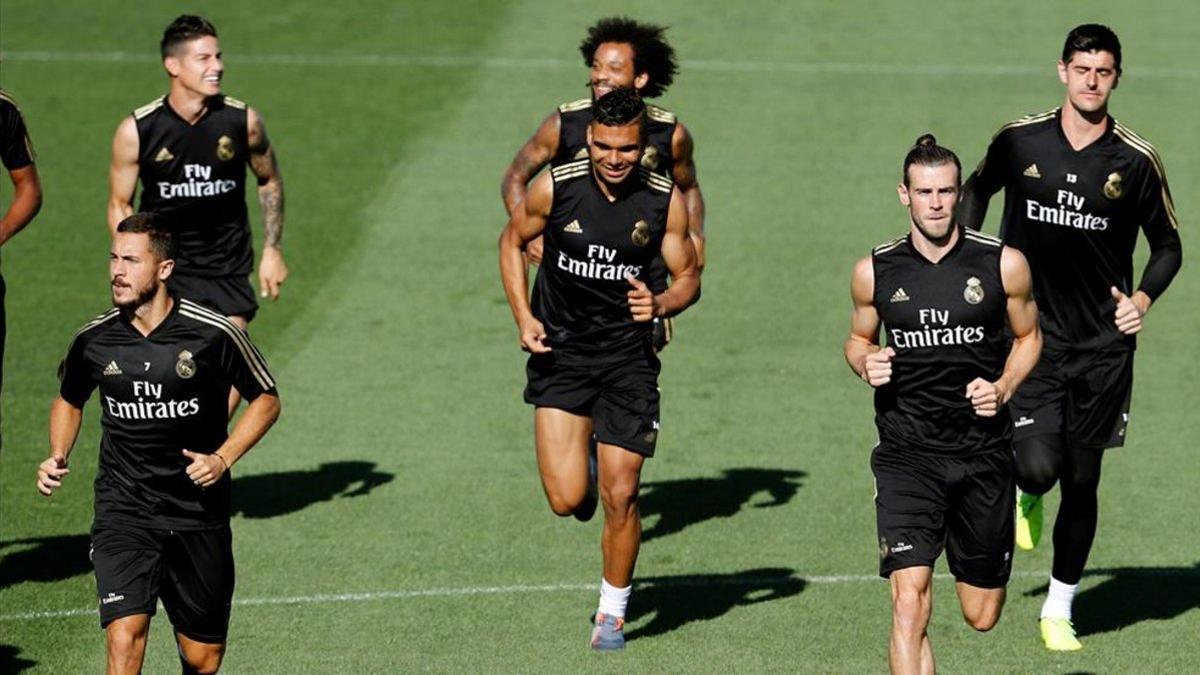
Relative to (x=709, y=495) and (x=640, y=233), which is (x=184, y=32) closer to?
(x=640, y=233)

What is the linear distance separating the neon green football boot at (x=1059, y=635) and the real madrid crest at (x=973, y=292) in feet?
7.41

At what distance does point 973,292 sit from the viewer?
9336 mm

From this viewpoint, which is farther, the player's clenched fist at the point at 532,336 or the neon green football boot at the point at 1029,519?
the neon green football boot at the point at 1029,519

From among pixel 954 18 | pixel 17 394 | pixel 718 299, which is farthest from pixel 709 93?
pixel 17 394

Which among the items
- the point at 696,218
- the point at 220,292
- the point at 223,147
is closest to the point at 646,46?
the point at 696,218

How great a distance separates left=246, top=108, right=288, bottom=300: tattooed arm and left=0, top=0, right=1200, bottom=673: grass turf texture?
144 centimetres

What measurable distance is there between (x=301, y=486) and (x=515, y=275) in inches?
129

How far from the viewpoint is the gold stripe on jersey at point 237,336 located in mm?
9141

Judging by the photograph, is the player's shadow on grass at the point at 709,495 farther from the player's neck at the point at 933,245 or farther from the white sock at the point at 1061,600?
the player's neck at the point at 933,245

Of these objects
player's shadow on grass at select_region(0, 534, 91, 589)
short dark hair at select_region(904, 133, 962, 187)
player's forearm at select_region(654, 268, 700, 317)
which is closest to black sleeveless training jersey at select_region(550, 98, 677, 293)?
player's forearm at select_region(654, 268, 700, 317)

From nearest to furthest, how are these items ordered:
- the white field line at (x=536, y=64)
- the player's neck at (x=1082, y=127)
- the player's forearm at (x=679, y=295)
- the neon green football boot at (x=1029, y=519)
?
1. the player's forearm at (x=679, y=295)
2. the player's neck at (x=1082, y=127)
3. the neon green football boot at (x=1029, y=519)
4. the white field line at (x=536, y=64)

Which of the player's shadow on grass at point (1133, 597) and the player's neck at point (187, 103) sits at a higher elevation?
the player's neck at point (187, 103)

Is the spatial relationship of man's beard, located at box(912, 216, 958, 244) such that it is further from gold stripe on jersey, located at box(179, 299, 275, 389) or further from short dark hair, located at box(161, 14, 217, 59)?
short dark hair, located at box(161, 14, 217, 59)

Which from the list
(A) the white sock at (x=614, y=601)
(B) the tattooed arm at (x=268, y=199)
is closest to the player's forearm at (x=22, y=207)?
(B) the tattooed arm at (x=268, y=199)
